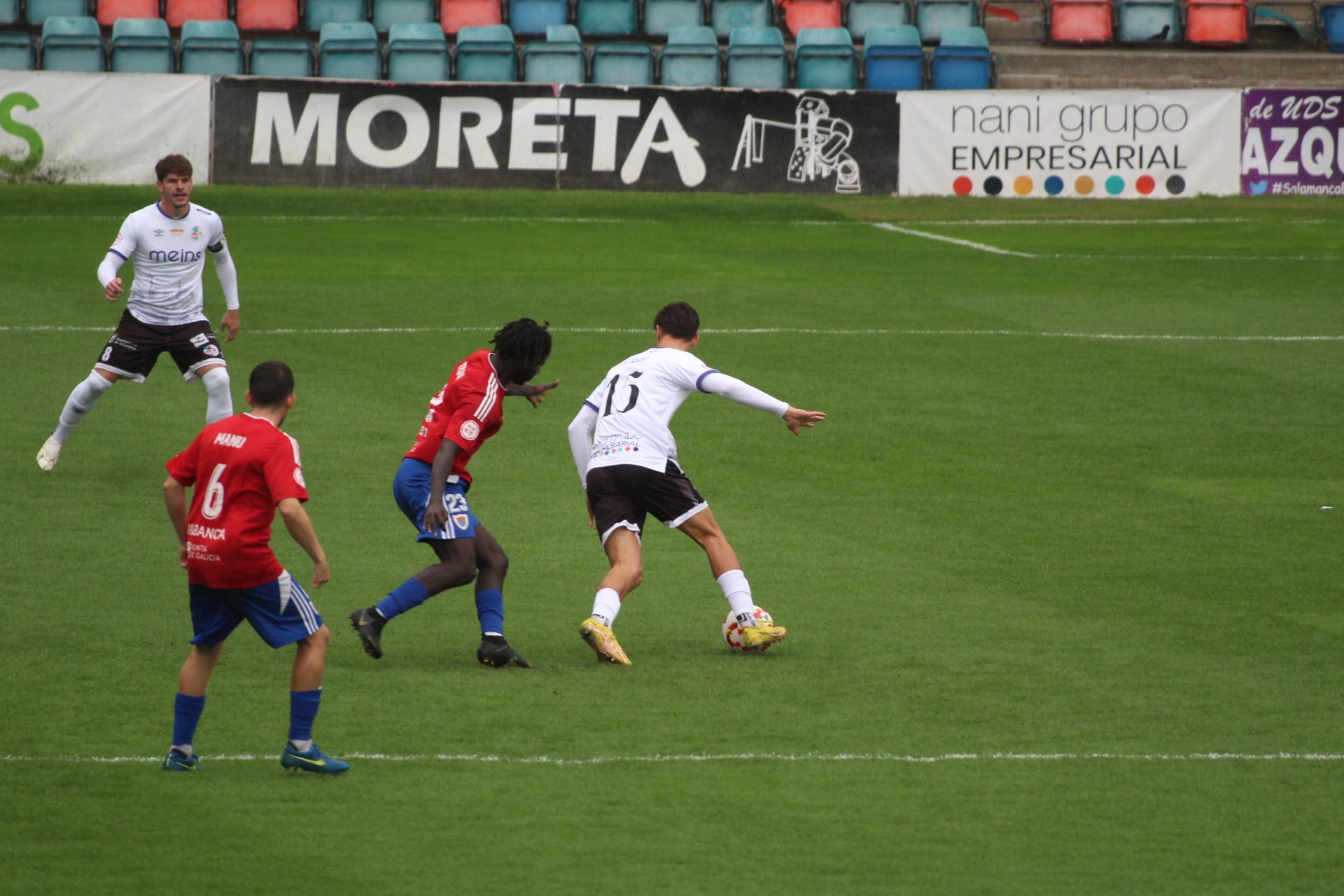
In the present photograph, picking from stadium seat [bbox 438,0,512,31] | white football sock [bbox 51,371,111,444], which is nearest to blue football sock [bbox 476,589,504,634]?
white football sock [bbox 51,371,111,444]

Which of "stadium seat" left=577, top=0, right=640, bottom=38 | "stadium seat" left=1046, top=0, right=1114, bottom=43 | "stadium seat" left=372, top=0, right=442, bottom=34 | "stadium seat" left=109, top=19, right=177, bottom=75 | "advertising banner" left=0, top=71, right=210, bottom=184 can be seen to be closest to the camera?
"advertising banner" left=0, top=71, right=210, bottom=184

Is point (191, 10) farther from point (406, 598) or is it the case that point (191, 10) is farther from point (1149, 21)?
point (406, 598)

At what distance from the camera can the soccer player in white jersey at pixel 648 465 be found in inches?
330

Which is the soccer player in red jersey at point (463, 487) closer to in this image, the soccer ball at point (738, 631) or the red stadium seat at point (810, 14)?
the soccer ball at point (738, 631)

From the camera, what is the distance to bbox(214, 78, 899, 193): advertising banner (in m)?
25.3

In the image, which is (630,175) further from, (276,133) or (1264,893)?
(1264,893)

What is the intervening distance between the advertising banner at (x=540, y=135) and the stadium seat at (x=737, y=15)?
441 cm

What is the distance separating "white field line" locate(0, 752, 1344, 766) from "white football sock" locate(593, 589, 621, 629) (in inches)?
51.0

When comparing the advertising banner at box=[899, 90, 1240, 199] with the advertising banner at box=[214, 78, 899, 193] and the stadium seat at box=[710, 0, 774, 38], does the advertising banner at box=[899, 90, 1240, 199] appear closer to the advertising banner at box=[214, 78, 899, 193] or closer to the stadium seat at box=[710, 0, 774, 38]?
the advertising banner at box=[214, 78, 899, 193]

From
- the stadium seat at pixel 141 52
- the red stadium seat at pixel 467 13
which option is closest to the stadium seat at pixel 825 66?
the red stadium seat at pixel 467 13

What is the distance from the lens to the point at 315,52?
27.6 meters

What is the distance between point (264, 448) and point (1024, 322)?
1411 cm

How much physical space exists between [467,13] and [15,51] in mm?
7295

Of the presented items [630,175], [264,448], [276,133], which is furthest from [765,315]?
[264,448]
